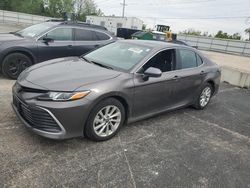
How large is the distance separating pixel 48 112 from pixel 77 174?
82 centimetres

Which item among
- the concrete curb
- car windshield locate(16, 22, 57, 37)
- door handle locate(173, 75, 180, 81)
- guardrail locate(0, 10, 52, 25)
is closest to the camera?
door handle locate(173, 75, 180, 81)

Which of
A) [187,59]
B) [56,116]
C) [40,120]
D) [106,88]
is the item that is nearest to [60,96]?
[56,116]

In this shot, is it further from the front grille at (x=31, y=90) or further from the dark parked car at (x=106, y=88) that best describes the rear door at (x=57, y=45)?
the front grille at (x=31, y=90)

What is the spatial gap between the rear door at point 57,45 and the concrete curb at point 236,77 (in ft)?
19.2

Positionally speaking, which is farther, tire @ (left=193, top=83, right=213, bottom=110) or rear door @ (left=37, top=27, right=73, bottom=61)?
rear door @ (left=37, top=27, right=73, bottom=61)

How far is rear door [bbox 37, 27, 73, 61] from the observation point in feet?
20.9

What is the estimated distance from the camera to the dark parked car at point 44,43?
19.5ft

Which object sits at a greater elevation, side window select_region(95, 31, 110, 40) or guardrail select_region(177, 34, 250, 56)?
side window select_region(95, 31, 110, 40)

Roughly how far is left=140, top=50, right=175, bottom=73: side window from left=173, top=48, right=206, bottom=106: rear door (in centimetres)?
17

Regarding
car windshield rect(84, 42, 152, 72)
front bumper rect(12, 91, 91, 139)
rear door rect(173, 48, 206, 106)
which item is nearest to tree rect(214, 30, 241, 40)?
rear door rect(173, 48, 206, 106)

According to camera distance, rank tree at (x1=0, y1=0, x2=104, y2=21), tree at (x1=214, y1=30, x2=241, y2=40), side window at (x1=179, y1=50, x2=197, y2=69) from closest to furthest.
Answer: side window at (x1=179, y1=50, x2=197, y2=69), tree at (x1=214, y1=30, x2=241, y2=40), tree at (x1=0, y1=0, x2=104, y2=21)

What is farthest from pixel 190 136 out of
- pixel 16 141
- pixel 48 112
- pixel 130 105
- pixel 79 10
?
pixel 79 10

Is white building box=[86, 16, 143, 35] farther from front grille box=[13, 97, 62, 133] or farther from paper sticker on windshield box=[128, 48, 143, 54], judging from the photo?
front grille box=[13, 97, 62, 133]

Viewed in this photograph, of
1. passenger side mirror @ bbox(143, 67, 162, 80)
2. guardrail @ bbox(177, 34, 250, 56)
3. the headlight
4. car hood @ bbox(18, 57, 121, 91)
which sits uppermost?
passenger side mirror @ bbox(143, 67, 162, 80)
